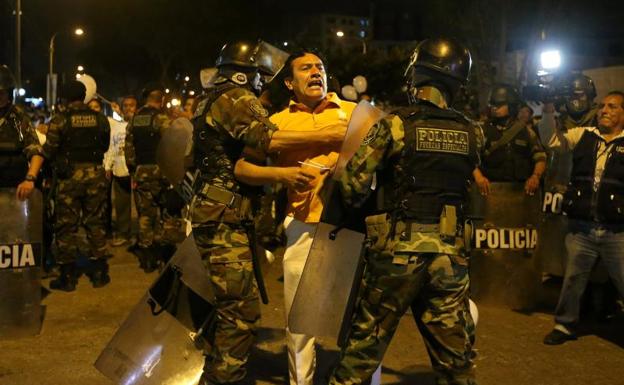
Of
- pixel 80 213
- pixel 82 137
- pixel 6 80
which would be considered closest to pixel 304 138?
pixel 6 80

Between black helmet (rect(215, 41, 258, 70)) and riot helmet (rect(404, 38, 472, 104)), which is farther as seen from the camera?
black helmet (rect(215, 41, 258, 70))

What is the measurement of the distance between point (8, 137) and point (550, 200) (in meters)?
5.01

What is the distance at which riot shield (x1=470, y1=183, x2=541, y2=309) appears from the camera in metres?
6.38

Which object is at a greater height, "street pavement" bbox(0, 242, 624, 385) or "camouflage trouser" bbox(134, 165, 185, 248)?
"camouflage trouser" bbox(134, 165, 185, 248)

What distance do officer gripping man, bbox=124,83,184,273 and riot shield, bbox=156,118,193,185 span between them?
3.04 metres

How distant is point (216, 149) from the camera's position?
3902 millimetres

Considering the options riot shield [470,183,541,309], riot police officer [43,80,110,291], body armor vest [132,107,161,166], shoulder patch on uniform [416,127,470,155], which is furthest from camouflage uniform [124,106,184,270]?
shoulder patch on uniform [416,127,470,155]

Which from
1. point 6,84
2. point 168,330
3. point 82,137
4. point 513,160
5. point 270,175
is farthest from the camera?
point 82,137

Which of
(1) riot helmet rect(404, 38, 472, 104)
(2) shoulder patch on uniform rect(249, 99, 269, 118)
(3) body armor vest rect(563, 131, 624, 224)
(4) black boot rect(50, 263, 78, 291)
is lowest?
(4) black boot rect(50, 263, 78, 291)

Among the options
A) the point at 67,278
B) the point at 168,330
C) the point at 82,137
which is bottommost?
the point at 67,278

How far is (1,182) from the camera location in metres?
6.11

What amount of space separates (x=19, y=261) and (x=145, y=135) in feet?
8.95

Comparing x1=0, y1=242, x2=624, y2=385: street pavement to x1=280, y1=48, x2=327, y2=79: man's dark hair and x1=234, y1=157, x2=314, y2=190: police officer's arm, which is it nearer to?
x1=234, y1=157, x2=314, y2=190: police officer's arm

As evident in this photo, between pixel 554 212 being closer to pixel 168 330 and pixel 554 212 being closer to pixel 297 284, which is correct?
pixel 297 284
